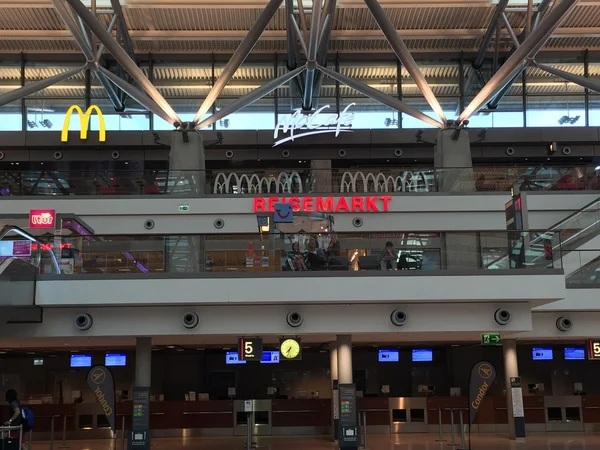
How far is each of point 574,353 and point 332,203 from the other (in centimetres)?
849

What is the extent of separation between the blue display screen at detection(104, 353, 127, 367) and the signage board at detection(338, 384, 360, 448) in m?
9.42

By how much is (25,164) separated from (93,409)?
10.9 meters

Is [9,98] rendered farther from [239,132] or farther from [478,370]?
[478,370]

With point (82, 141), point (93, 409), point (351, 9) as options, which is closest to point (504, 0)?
point (351, 9)

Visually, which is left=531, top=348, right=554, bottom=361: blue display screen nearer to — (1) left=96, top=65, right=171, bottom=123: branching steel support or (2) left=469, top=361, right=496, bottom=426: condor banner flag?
(2) left=469, top=361, right=496, bottom=426: condor banner flag

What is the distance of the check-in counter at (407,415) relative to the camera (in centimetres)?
2014

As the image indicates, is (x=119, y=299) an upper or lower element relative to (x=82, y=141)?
lower

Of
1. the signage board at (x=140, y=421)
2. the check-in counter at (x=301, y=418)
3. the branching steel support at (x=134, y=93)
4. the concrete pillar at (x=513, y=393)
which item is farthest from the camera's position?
the branching steel support at (x=134, y=93)

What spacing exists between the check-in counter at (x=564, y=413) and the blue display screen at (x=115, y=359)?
12424mm

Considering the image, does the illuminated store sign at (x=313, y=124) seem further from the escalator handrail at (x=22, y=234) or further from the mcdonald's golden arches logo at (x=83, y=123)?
the escalator handrail at (x=22, y=234)

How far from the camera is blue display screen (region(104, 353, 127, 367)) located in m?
21.5

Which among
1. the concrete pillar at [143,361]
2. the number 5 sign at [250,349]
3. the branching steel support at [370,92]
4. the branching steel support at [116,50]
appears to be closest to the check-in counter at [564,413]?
the branching steel support at [370,92]

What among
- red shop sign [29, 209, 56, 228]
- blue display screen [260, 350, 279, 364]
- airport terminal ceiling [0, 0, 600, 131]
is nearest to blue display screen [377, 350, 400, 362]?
blue display screen [260, 350, 279, 364]

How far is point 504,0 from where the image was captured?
874 inches
